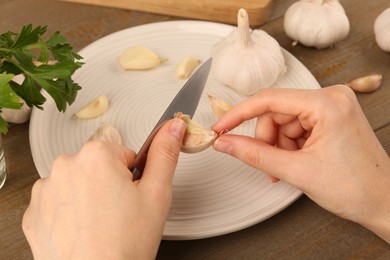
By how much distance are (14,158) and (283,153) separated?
0.53 m

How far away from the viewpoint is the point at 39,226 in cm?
74

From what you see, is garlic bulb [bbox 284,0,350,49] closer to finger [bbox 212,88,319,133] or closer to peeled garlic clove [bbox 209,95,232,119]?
→ peeled garlic clove [bbox 209,95,232,119]

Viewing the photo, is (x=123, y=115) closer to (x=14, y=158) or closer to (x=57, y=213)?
(x=14, y=158)

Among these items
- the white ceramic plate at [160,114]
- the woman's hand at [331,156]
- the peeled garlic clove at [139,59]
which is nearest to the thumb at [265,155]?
the woman's hand at [331,156]

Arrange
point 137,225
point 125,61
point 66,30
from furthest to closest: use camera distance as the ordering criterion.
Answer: point 66,30 < point 125,61 < point 137,225

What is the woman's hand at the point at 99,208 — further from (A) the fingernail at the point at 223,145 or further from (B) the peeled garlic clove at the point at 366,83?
(B) the peeled garlic clove at the point at 366,83

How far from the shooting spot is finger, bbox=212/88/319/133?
0.82 meters

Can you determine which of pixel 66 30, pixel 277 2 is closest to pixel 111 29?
pixel 66 30

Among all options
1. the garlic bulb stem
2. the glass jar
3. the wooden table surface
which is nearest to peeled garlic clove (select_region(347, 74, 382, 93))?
the wooden table surface

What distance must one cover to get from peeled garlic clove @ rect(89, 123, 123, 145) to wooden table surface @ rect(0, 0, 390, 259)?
135mm

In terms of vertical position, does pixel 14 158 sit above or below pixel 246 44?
below

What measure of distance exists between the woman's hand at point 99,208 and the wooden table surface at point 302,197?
19 cm

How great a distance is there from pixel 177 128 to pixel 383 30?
0.61m

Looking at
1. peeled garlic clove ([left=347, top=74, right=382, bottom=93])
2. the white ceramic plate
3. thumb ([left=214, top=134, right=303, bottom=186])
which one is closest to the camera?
thumb ([left=214, top=134, right=303, bottom=186])
